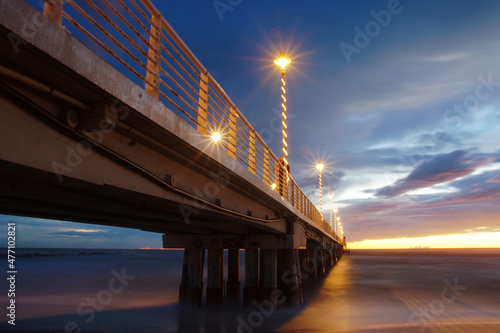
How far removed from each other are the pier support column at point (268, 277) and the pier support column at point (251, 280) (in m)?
0.64

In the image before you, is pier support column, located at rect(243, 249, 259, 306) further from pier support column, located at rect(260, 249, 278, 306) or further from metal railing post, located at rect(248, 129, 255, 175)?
metal railing post, located at rect(248, 129, 255, 175)

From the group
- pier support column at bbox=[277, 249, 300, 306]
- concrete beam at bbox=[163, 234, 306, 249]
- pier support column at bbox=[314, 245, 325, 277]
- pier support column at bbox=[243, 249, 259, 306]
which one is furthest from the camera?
pier support column at bbox=[314, 245, 325, 277]

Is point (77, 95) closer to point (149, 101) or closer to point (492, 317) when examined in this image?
point (149, 101)

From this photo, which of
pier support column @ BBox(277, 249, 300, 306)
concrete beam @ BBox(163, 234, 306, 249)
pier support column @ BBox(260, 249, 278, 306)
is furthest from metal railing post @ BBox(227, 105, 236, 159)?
pier support column @ BBox(277, 249, 300, 306)

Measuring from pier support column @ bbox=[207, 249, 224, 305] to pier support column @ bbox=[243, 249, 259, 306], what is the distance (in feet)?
3.95

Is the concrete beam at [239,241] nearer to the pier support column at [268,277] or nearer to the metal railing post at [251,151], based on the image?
the pier support column at [268,277]

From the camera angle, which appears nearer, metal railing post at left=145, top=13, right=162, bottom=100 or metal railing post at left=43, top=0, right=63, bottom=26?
metal railing post at left=43, top=0, right=63, bottom=26

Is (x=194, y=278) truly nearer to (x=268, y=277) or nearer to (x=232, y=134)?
(x=268, y=277)

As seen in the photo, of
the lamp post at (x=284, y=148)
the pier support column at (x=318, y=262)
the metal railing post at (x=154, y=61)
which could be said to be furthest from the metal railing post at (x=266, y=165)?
the pier support column at (x=318, y=262)

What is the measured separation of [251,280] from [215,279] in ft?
5.60

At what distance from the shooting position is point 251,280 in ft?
51.1

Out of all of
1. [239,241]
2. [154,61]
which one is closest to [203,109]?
[154,61]

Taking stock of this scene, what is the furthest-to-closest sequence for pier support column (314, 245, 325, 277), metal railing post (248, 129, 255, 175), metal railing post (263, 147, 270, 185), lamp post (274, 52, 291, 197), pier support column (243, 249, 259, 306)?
pier support column (314, 245, 325, 277)
pier support column (243, 249, 259, 306)
lamp post (274, 52, 291, 197)
metal railing post (263, 147, 270, 185)
metal railing post (248, 129, 255, 175)

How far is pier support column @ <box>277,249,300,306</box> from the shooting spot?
50.9 ft
